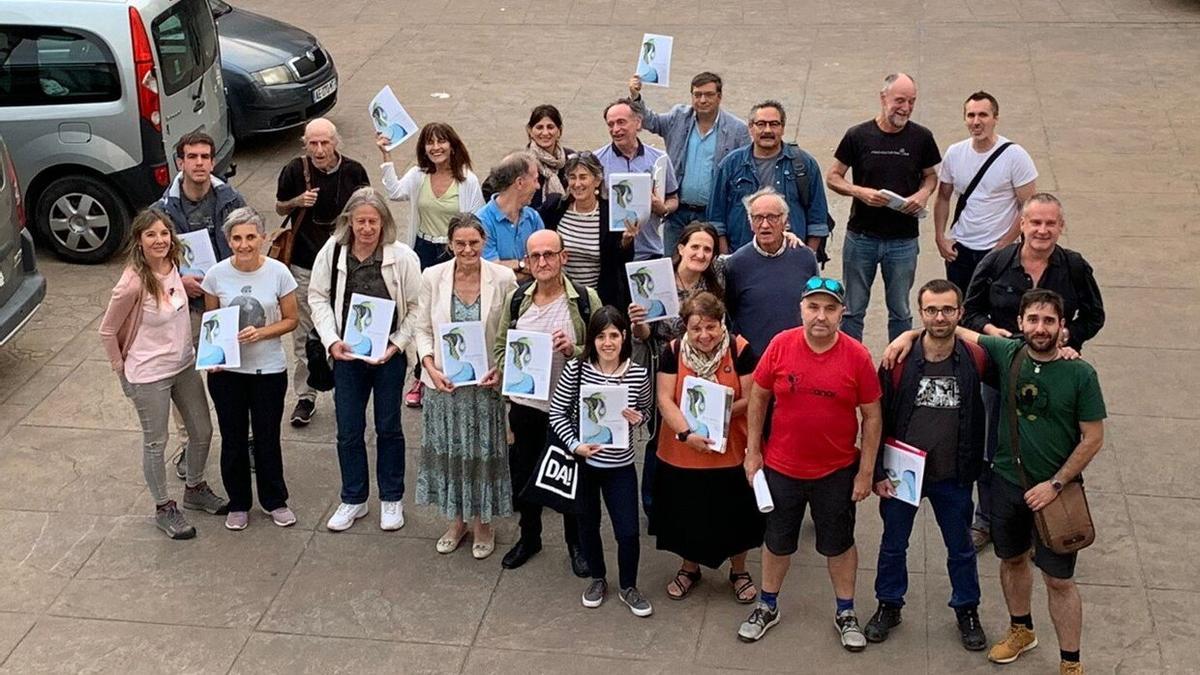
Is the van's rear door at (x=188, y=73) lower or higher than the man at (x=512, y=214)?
lower

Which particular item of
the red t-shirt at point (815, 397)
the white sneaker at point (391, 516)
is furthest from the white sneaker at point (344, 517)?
the red t-shirt at point (815, 397)

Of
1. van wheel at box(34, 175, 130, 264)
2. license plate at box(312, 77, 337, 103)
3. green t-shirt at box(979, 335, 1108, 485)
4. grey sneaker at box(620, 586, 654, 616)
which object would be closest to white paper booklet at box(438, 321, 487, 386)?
grey sneaker at box(620, 586, 654, 616)

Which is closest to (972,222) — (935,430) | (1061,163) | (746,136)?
(746,136)

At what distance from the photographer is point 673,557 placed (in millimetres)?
7145

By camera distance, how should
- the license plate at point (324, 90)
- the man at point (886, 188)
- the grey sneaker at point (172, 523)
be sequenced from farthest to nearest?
the license plate at point (324, 90) < the man at point (886, 188) < the grey sneaker at point (172, 523)

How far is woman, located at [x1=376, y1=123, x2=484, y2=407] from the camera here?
316 inches

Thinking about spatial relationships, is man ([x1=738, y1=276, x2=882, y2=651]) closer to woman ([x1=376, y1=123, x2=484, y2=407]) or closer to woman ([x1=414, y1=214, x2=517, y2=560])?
woman ([x1=414, y1=214, x2=517, y2=560])

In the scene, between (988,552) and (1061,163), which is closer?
(988,552)

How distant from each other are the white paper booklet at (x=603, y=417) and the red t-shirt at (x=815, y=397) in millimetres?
620

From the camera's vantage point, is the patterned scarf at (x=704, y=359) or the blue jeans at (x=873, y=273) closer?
the patterned scarf at (x=704, y=359)

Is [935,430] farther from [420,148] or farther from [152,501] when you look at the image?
[152,501]

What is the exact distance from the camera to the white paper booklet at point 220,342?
22.7 feet

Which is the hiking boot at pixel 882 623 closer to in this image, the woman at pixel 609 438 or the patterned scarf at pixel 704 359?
the woman at pixel 609 438

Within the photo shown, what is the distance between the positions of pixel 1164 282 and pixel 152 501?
22.4 feet
